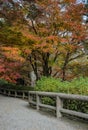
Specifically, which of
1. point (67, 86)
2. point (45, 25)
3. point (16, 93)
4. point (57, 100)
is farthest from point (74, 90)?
point (16, 93)

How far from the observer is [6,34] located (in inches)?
758

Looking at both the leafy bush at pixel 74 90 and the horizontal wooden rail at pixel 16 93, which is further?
the horizontal wooden rail at pixel 16 93

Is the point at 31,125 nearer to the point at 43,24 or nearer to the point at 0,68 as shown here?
the point at 0,68

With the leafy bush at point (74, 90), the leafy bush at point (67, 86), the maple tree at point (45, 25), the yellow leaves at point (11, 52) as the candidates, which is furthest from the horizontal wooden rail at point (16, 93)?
the leafy bush at point (74, 90)

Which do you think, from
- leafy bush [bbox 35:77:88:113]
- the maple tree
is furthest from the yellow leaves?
leafy bush [bbox 35:77:88:113]

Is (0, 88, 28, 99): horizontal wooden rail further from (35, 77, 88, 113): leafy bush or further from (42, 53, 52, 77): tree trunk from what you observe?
(35, 77, 88, 113): leafy bush

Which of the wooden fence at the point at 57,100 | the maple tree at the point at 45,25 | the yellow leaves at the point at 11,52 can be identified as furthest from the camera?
the maple tree at the point at 45,25

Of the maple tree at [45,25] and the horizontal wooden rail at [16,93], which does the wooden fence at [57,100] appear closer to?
the maple tree at [45,25]

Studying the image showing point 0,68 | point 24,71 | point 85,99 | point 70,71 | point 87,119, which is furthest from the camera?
point 24,71

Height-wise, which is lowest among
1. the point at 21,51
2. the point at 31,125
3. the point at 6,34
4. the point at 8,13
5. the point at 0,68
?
the point at 31,125

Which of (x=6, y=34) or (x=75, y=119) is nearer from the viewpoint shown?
(x=75, y=119)

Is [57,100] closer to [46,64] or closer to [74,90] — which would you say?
[74,90]

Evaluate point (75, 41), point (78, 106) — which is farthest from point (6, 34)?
point (78, 106)

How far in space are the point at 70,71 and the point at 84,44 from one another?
481cm
